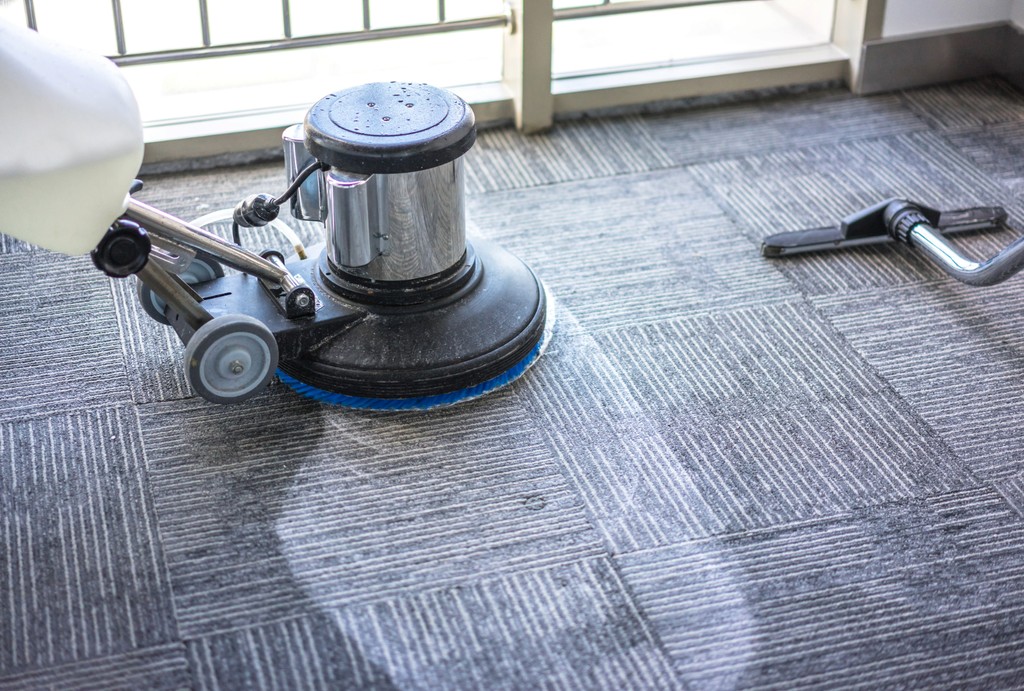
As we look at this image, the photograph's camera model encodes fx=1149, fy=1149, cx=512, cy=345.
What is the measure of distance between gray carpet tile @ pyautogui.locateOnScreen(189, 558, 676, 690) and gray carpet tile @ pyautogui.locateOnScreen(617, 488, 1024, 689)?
0.19 ft

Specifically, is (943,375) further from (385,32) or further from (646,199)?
(385,32)

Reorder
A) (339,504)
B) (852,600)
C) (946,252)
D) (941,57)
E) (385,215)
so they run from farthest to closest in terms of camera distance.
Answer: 1. (941,57)
2. (946,252)
3. (385,215)
4. (339,504)
5. (852,600)

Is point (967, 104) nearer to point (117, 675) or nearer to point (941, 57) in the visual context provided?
point (941, 57)

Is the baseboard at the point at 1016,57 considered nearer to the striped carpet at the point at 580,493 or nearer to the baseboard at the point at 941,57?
the baseboard at the point at 941,57

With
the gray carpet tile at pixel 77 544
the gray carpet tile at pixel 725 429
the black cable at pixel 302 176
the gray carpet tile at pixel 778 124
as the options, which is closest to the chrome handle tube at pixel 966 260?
the gray carpet tile at pixel 725 429

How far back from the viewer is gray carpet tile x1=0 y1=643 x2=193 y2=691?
130 centimetres

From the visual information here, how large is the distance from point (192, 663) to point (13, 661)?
21 cm

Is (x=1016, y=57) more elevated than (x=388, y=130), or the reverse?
(x=388, y=130)

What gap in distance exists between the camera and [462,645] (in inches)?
53.4

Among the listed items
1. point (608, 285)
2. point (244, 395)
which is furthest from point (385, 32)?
point (244, 395)

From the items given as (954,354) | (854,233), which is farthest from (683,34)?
(954,354)

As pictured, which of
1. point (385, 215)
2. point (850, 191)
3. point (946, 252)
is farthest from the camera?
point (850, 191)

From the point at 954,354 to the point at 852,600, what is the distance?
618mm

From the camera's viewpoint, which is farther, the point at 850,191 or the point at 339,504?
the point at 850,191
